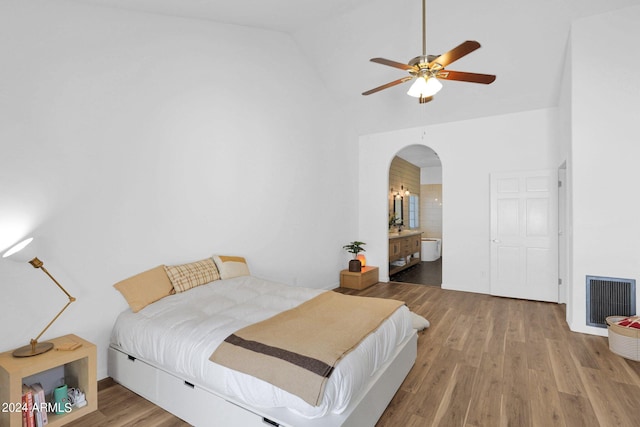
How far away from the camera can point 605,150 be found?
11.4 ft

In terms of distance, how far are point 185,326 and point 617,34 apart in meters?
5.20

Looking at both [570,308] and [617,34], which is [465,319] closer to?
[570,308]

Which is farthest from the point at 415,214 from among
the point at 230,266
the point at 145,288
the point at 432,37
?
the point at 145,288

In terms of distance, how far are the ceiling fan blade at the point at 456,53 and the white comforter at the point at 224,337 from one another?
2.07m

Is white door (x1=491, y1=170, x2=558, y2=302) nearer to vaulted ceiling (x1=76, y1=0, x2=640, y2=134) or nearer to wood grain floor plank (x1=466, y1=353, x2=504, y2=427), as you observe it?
vaulted ceiling (x1=76, y1=0, x2=640, y2=134)

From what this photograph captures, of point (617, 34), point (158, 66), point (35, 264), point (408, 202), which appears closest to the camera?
point (35, 264)

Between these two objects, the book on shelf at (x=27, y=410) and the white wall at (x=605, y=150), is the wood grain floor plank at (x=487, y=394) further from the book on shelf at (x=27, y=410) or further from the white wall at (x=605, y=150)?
the book on shelf at (x=27, y=410)

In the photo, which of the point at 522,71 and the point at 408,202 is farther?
the point at 408,202

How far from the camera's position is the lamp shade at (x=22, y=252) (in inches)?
80.6

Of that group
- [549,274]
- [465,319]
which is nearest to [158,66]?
[465,319]

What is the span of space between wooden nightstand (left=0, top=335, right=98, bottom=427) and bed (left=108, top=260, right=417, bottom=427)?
29 centimetres

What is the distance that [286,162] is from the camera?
4.65 m

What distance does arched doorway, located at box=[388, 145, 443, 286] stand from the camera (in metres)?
7.03

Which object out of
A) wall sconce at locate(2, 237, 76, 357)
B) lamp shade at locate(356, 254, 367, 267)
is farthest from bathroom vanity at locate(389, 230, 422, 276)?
wall sconce at locate(2, 237, 76, 357)
